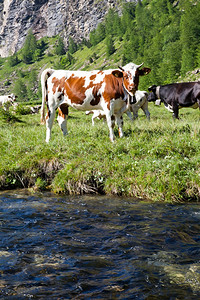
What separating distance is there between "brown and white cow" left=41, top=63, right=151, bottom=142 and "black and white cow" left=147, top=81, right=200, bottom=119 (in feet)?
15.2

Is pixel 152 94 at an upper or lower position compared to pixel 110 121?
upper

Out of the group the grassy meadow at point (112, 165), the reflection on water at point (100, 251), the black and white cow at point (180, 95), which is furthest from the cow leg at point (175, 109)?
the reflection on water at point (100, 251)

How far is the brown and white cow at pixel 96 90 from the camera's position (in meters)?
11.4

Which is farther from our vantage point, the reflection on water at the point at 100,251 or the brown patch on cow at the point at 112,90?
the brown patch on cow at the point at 112,90

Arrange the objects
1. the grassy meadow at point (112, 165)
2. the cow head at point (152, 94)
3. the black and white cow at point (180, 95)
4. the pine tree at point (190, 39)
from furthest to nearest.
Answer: the pine tree at point (190, 39), the cow head at point (152, 94), the black and white cow at point (180, 95), the grassy meadow at point (112, 165)

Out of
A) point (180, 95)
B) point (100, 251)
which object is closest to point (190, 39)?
point (180, 95)

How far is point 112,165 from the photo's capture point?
29.9 feet

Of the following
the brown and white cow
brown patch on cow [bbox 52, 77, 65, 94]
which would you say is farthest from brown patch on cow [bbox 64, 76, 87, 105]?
brown patch on cow [bbox 52, 77, 65, 94]

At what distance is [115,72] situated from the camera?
1134 cm

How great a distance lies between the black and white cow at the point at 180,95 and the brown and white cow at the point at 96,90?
4628 mm

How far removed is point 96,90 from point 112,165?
3.67 meters

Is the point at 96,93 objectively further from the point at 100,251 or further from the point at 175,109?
the point at 100,251

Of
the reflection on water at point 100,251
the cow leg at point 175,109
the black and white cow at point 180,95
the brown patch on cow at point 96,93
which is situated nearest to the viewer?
the reflection on water at point 100,251

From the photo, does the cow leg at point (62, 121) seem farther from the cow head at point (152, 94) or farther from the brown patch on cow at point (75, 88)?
the cow head at point (152, 94)
